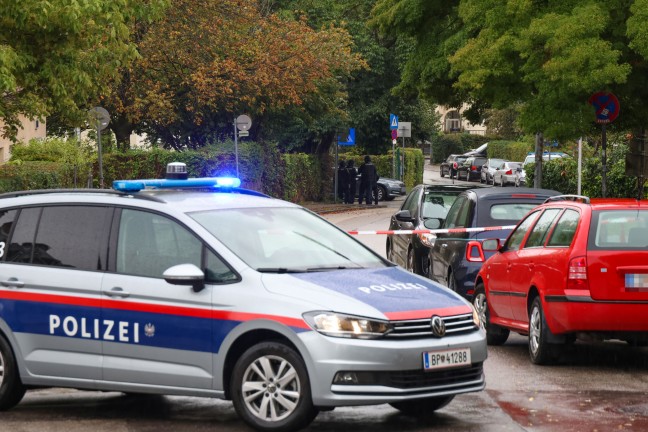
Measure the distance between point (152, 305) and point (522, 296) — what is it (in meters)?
4.62

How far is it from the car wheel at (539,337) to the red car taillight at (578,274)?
53 centimetres

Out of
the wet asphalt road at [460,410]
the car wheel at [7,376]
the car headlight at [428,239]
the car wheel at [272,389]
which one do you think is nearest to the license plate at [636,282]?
the wet asphalt road at [460,410]

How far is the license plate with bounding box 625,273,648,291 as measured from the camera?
36.3 ft

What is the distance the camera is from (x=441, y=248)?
16.4m

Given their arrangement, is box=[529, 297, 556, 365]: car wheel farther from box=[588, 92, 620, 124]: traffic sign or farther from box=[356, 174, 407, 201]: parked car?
box=[356, 174, 407, 201]: parked car

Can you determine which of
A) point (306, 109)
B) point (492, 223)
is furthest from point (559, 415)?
point (306, 109)

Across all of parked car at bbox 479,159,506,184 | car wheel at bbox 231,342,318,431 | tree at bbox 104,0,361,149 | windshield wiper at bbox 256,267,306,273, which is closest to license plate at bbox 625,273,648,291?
windshield wiper at bbox 256,267,306,273

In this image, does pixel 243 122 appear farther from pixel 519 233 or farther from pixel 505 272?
pixel 505 272

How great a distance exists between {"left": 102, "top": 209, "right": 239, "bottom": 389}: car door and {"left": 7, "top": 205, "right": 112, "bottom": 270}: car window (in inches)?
6.1

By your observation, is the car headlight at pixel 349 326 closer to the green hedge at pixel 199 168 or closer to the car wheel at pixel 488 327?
the car wheel at pixel 488 327

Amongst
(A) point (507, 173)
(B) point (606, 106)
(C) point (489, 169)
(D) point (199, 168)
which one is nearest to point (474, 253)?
(B) point (606, 106)

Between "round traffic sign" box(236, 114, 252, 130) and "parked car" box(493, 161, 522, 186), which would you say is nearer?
"round traffic sign" box(236, 114, 252, 130)

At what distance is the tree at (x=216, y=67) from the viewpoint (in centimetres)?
3959

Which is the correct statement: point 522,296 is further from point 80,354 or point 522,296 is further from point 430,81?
point 430,81
